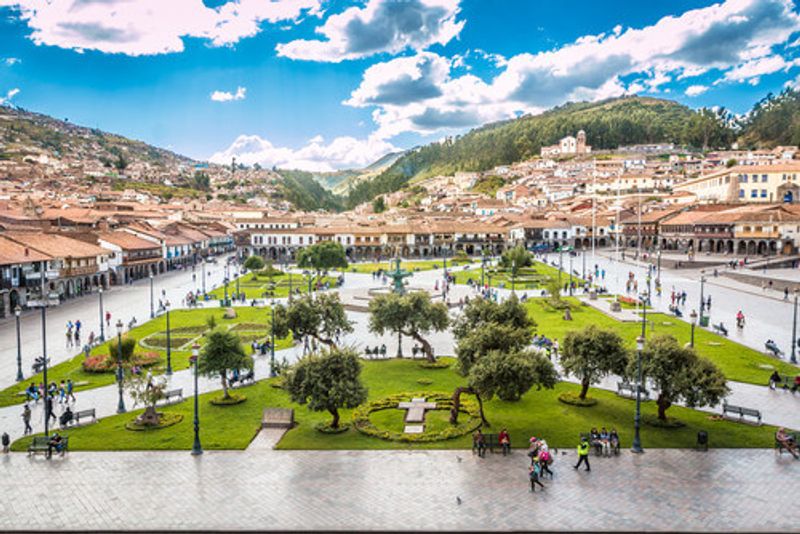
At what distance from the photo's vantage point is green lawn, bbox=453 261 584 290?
164 ft

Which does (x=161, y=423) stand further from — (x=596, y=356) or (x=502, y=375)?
(x=596, y=356)

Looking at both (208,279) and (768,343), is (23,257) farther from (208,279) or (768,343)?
(768,343)

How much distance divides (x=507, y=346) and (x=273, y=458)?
7477 mm

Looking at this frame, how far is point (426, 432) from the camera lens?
16172 millimetres

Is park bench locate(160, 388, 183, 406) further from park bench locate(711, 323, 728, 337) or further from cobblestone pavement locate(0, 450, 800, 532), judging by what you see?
park bench locate(711, 323, 728, 337)

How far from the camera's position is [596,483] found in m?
12.9

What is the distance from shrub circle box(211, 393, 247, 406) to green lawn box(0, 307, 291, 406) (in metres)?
5.48

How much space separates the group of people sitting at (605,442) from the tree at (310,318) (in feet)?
35.4

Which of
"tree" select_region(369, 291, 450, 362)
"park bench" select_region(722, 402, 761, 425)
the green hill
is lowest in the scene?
"park bench" select_region(722, 402, 761, 425)

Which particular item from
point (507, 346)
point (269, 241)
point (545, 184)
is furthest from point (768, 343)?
point (545, 184)

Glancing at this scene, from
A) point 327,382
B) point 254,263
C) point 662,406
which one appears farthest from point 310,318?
point 254,263

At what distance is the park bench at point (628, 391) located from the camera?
1920cm

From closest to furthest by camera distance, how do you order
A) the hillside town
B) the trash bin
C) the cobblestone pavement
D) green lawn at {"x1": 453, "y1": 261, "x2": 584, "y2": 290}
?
the cobblestone pavement → the trash bin → the hillside town → green lawn at {"x1": 453, "y1": 261, "x2": 584, "y2": 290}

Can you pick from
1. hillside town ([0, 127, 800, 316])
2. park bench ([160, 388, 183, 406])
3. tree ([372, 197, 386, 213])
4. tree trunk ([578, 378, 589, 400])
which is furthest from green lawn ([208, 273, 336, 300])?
tree ([372, 197, 386, 213])
